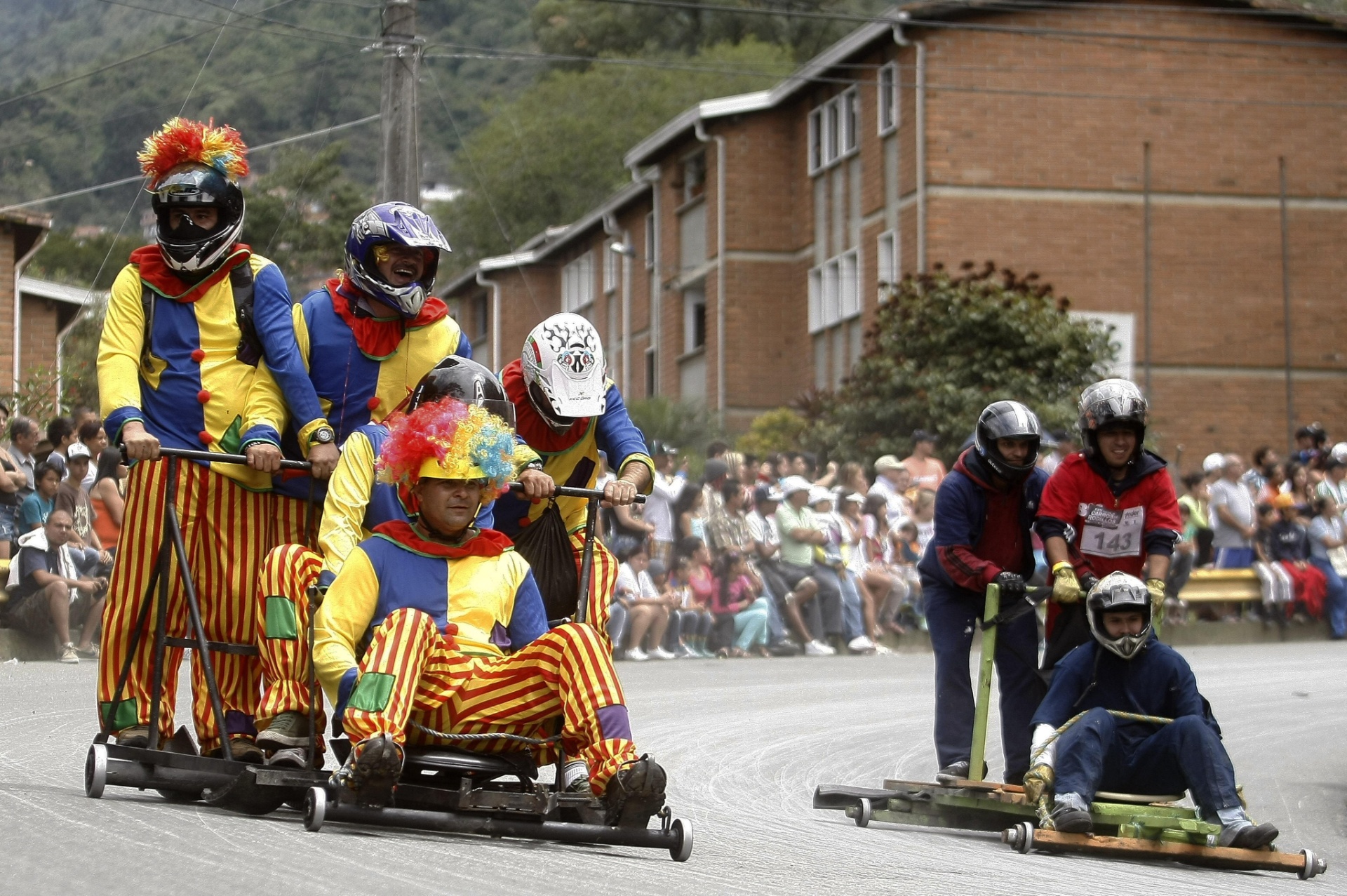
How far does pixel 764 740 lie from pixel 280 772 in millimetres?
6216

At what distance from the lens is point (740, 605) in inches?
809

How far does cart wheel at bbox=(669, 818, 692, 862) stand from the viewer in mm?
7012

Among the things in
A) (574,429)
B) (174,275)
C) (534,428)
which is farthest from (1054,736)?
(174,275)

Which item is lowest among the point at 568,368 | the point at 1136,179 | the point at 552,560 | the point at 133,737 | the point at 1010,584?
the point at 133,737

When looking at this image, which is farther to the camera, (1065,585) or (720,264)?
(720,264)

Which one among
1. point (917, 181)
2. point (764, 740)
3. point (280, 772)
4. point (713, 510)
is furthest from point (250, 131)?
point (280, 772)

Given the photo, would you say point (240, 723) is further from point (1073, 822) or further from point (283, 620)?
point (1073, 822)

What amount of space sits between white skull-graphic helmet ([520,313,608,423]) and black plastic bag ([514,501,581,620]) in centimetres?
41

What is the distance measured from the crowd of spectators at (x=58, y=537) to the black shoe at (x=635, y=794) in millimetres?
9705

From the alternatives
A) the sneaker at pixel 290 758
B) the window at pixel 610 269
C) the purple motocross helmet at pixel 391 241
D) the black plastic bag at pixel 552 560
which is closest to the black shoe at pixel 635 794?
the sneaker at pixel 290 758

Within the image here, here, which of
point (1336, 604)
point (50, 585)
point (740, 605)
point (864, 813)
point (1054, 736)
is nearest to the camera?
point (1054, 736)

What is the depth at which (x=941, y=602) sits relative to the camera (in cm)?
1057

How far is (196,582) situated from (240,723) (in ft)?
1.94

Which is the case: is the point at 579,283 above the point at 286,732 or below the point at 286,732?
above
